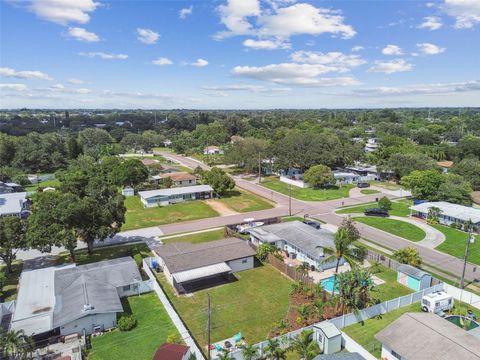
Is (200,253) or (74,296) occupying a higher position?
(200,253)

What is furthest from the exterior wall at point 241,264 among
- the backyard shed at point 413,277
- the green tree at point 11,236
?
the green tree at point 11,236

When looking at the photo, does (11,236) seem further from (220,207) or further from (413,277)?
(413,277)

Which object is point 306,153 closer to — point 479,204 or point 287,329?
point 479,204

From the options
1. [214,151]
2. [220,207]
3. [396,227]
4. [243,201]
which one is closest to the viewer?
[396,227]

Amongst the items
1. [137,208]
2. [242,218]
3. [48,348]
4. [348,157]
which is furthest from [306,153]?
[48,348]

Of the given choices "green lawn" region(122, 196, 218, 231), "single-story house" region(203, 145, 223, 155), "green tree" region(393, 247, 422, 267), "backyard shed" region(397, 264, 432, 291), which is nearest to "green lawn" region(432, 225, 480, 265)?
"green tree" region(393, 247, 422, 267)

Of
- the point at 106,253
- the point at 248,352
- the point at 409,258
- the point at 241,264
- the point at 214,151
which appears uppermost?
the point at 214,151

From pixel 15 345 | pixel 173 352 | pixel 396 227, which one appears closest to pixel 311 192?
pixel 396 227
